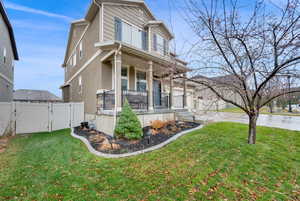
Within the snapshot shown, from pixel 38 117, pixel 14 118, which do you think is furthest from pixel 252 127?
pixel 14 118

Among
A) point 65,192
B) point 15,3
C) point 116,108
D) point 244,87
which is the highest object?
point 15,3

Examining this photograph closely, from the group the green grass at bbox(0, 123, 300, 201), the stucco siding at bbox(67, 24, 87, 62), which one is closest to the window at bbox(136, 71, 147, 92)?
the green grass at bbox(0, 123, 300, 201)

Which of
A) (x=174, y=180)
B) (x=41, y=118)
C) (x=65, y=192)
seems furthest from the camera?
(x=41, y=118)

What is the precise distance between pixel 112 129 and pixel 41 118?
212 inches

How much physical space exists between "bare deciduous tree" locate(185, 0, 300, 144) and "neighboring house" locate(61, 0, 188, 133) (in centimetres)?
255

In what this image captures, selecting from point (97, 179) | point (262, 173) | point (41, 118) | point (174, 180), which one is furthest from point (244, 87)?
point (41, 118)

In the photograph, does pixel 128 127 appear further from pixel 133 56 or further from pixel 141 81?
pixel 141 81

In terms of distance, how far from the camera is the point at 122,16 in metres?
8.90

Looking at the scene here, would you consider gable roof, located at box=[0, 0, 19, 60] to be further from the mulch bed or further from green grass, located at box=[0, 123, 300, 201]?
the mulch bed

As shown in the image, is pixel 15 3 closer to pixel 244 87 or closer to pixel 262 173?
pixel 244 87

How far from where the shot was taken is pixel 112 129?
6.50 meters

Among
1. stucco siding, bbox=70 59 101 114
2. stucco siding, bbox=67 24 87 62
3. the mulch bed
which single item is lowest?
the mulch bed

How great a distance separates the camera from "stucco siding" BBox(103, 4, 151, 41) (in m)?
8.11

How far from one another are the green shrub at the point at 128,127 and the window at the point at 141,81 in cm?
393
